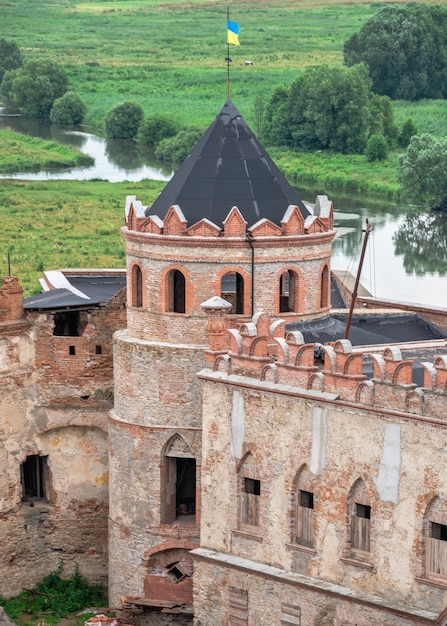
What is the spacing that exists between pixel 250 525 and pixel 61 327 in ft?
26.2

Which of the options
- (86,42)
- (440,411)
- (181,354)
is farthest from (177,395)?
(86,42)

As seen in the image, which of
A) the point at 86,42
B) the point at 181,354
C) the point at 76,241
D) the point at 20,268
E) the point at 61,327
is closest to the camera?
the point at 181,354

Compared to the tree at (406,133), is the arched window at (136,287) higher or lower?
higher

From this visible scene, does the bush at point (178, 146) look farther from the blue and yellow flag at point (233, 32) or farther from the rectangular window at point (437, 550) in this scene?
the rectangular window at point (437, 550)

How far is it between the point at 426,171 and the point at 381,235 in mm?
8031

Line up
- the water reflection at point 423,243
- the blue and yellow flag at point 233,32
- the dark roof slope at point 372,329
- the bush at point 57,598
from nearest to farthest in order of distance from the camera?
the dark roof slope at point 372,329
the bush at point 57,598
the blue and yellow flag at point 233,32
the water reflection at point 423,243

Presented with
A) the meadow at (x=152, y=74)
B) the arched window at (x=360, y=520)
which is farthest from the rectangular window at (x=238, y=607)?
the meadow at (x=152, y=74)

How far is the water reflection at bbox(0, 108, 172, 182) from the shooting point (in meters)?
106

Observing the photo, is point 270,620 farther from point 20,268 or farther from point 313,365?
point 20,268

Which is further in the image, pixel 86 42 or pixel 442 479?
pixel 86 42

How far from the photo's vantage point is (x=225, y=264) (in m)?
35.8

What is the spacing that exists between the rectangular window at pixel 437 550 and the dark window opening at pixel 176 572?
21.9 ft

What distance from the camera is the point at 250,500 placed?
33.9 meters

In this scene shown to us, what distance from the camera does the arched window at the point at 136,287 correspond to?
121ft
